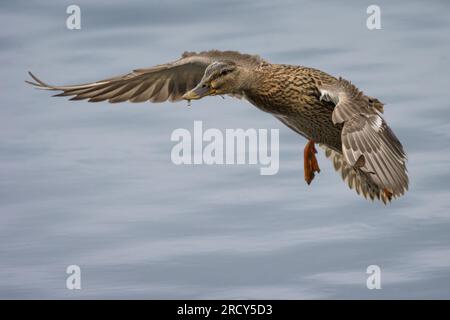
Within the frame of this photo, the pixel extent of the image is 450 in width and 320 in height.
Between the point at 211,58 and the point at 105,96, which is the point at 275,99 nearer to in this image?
the point at 211,58

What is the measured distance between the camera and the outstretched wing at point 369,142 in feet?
41.0

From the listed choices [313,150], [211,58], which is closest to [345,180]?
[313,150]

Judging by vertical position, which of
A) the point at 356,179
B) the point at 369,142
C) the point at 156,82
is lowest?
the point at 369,142

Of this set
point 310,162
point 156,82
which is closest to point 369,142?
point 310,162

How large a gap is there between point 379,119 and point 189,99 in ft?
5.52

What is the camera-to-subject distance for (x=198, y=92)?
13516 mm

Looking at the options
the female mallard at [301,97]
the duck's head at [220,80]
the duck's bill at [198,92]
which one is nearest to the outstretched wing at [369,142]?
the female mallard at [301,97]

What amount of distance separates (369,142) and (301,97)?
4.59 feet

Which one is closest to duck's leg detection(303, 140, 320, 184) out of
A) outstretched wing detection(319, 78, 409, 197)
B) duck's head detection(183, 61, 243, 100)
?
duck's head detection(183, 61, 243, 100)

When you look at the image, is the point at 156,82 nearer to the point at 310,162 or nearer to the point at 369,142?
the point at 310,162

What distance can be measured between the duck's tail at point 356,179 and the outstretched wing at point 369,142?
4.15ft

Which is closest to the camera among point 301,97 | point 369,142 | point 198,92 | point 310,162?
point 369,142

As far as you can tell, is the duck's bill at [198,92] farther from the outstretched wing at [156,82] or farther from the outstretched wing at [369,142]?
the outstretched wing at [369,142]

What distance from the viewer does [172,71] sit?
1457cm
